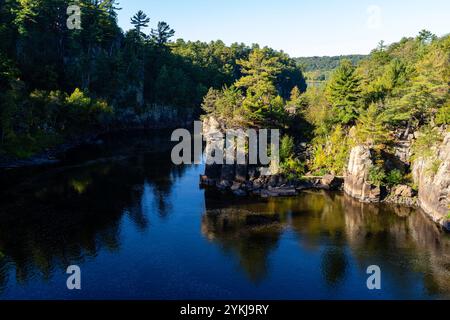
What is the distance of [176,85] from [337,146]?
87037mm

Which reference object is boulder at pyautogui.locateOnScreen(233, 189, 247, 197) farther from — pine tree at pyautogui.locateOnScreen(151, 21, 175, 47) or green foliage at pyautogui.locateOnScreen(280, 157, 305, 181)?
pine tree at pyautogui.locateOnScreen(151, 21, 175, 47)

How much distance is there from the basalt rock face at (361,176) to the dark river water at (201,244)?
2238mm

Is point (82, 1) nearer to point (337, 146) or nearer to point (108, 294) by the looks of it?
point (337, 146)

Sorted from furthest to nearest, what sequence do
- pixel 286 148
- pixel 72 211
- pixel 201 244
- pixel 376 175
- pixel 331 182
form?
1. pixel 286 148
2. pixel 331 182
3. pixel 376 175
4. pixel 72 211
5. pixel 201 244

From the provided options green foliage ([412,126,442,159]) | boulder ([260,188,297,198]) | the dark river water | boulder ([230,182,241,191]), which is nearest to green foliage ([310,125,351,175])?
the dark river water

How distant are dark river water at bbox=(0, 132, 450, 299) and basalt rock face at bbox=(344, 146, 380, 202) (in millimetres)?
2238

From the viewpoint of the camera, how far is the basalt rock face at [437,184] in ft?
168

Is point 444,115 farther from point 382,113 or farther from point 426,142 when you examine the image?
point 382,113

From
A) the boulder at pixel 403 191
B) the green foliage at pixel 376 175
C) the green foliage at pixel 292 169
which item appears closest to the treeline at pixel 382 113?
the green foliage at pixel 376 175

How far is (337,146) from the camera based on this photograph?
69750 mm

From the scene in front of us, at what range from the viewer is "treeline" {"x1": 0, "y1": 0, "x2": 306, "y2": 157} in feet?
275

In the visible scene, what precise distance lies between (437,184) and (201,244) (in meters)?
31.9

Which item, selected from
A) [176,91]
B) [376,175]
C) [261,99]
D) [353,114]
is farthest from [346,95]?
[176,91]

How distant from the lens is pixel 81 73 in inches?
4505
